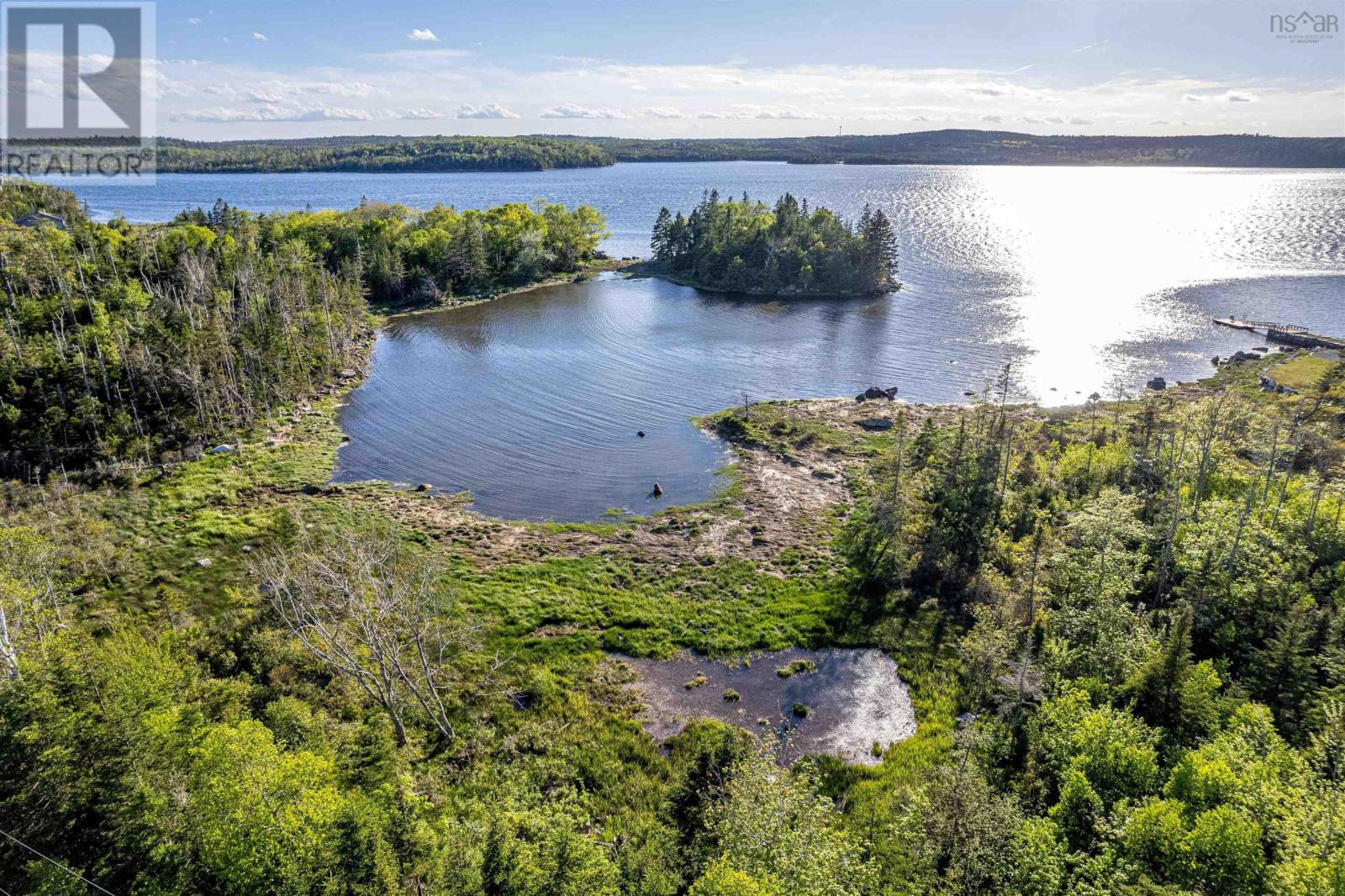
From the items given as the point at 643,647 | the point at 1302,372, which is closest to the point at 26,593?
the point at 643,647

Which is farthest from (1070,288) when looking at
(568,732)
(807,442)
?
(568,732)

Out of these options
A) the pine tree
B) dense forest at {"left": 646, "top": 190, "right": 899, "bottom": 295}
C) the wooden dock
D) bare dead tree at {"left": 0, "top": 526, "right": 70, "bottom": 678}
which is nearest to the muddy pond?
bare dead tree at {"left": 0, "top": 526, "right": 70, "bottom": 678}

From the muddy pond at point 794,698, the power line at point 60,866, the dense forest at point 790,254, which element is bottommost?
the muddy pond at point 794,698

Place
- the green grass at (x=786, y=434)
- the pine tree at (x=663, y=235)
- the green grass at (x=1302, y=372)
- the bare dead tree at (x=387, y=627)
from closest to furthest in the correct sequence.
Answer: the bare dead tree at (x=387, y=627) < the green grass at (x=786, y=434) < the green grass at (x=1302, y=372) < the pine tree at (x=663, y=235)

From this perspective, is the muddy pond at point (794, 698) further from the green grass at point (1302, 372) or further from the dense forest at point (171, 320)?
the green grass at point (1302, 372)

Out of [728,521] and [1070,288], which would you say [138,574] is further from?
[1070,288]

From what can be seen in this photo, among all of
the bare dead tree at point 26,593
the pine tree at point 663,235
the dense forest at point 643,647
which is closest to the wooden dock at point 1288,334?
the dense forest at point 643,647
